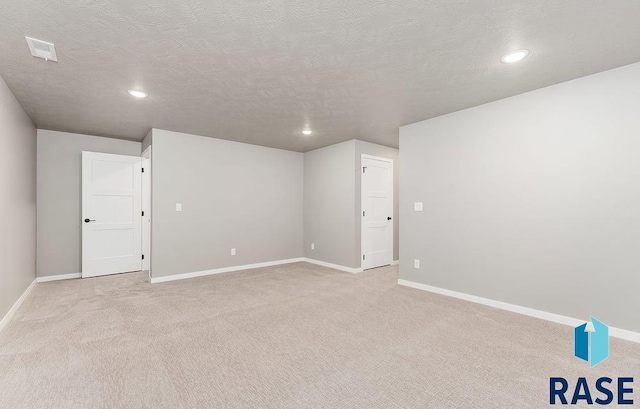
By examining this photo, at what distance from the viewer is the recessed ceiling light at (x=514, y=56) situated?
238 centimetres

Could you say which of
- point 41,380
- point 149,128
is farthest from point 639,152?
point 149,128

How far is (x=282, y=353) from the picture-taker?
2.39m

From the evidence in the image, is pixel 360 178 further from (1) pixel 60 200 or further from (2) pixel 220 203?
(1) pixel 60 200

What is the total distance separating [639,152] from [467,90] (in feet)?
5.16

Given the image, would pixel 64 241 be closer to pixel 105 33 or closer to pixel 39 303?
pixel 39 303

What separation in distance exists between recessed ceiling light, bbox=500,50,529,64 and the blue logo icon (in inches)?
98.8

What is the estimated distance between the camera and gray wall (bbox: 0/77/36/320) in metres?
2.96

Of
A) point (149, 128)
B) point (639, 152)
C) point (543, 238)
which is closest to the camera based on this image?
point (639, 152)

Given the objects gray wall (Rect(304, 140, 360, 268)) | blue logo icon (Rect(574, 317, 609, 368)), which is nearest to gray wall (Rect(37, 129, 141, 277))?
gray wall (Rect(304, 140, 360, 268))

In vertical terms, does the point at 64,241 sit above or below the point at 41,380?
above

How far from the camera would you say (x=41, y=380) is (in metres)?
2.03

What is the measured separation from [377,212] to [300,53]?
3.84m

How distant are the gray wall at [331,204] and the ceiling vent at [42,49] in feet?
13.4

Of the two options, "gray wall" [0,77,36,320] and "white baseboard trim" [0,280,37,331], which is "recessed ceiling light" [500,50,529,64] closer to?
"gray wall" [0,77,36,320]
